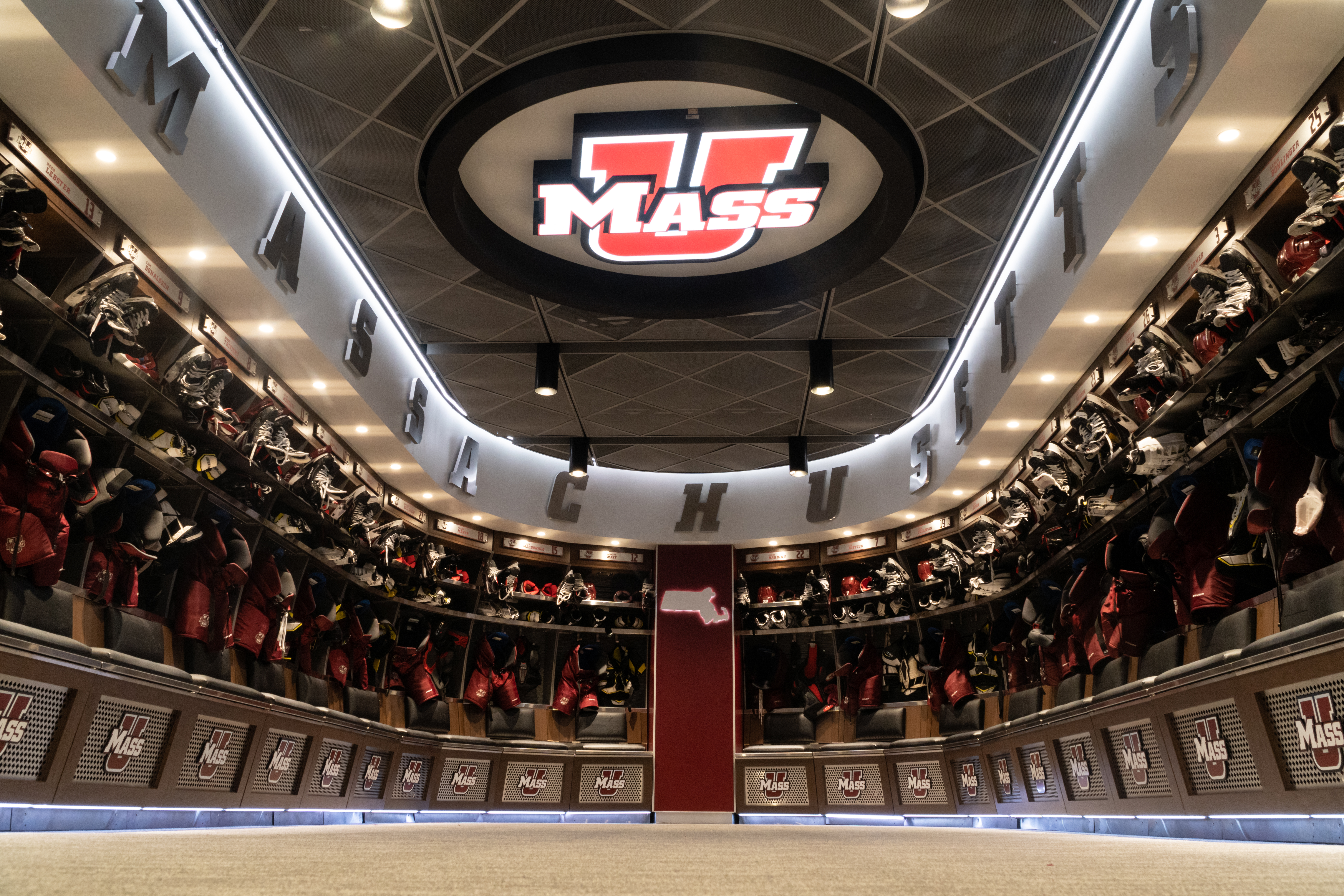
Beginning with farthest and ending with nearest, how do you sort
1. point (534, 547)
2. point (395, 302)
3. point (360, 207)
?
point (534, 547) → point (395, 302) → point (360, 207)

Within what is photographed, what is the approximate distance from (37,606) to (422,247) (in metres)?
3.13

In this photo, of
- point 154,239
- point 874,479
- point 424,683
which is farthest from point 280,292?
point 874,479

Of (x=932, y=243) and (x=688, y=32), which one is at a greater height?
(x=932, y=243)

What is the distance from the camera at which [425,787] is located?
8969mm

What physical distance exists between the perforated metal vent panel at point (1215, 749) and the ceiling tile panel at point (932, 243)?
10.4 feet

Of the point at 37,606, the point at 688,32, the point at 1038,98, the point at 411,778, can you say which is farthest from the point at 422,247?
the point at 411,778

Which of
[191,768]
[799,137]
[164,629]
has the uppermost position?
[799,137]

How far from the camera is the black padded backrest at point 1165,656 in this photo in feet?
17.5

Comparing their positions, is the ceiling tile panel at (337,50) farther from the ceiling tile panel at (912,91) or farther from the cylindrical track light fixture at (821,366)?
the cylindrical track light fixture at (821,366)

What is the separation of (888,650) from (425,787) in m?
5.04

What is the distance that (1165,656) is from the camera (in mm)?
5418

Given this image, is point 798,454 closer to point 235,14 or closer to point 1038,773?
point 1038,773

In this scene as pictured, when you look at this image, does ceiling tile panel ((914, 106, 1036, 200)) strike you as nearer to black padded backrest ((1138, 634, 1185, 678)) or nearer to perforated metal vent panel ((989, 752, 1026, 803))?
black padded backrest ((1138, 634, 1185, 678))

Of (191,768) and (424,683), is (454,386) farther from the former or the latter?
(191,768)
